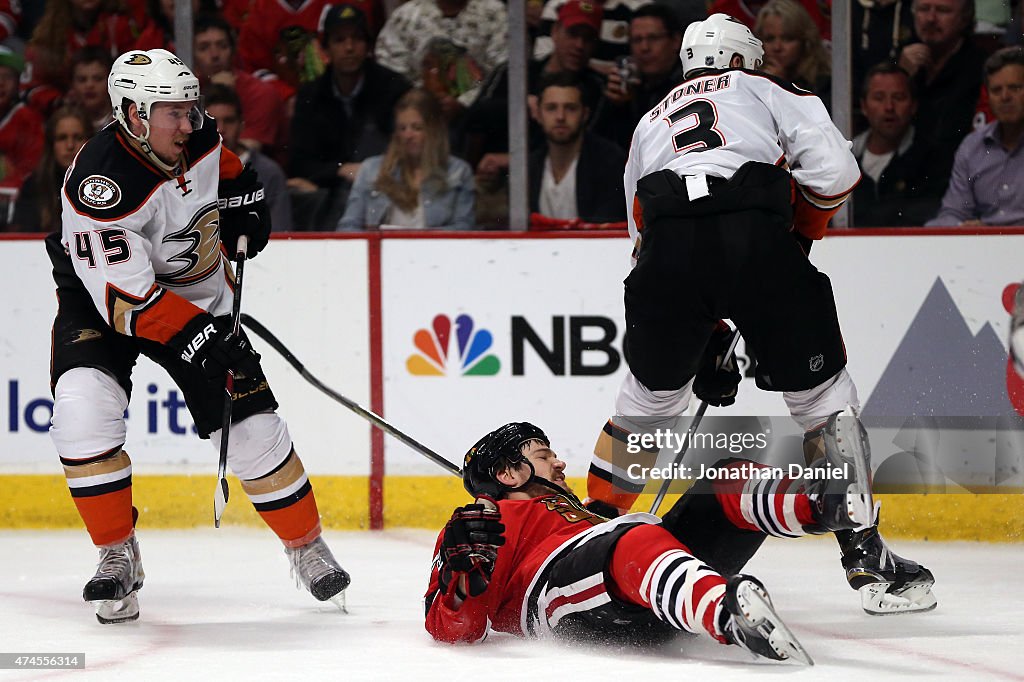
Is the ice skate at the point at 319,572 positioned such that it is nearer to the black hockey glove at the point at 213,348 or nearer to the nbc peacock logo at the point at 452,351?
the black hockey glove at the point at 213,348

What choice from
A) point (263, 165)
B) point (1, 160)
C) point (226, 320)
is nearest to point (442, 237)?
point (263, 165)

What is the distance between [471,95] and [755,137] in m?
1.67

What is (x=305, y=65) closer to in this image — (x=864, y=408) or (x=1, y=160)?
(x=1, y=160)

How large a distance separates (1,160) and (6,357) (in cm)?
74

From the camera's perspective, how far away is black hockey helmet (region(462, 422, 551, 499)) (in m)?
2.94

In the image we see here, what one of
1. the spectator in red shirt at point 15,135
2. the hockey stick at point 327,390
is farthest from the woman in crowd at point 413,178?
the spectator in red shirt at point 15,135

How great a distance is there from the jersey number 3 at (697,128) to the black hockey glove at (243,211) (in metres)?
1.04

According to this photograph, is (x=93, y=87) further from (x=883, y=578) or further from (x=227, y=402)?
(x=883, y=578)

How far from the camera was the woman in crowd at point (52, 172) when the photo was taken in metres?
4.84

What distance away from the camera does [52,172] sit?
4887 millimetres

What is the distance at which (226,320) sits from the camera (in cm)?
344

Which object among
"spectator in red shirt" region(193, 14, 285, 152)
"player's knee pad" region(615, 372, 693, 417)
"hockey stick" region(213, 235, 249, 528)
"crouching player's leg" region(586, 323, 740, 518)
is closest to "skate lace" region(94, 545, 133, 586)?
"hockey stick" region(213, 235, 249, 528)

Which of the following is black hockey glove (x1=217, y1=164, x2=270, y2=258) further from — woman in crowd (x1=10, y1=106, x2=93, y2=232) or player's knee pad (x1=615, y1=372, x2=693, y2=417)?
woman in crowd (x1=10, y1=106, x2=93, y2=232)

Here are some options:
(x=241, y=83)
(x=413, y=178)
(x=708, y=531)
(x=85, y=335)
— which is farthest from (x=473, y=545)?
(x=241, y=83)
